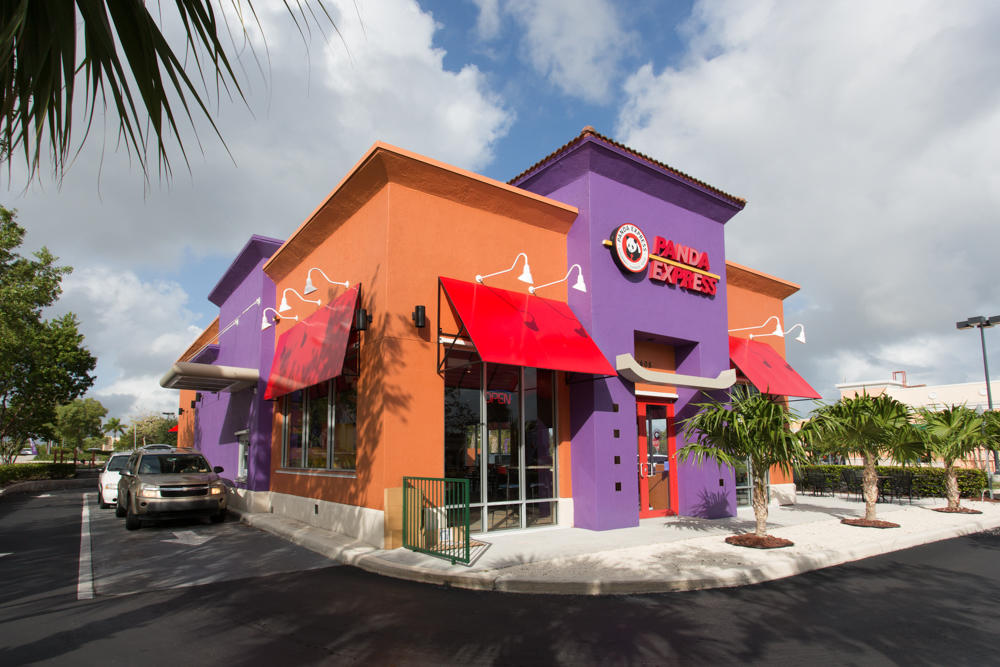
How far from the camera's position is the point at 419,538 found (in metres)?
9.07

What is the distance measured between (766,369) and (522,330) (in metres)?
8.72

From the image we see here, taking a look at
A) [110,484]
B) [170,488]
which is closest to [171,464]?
[170,488]

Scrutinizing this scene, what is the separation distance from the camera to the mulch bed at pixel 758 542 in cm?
912

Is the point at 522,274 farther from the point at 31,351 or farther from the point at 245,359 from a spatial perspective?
the point at 31,351

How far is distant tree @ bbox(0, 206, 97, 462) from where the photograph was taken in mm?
19141

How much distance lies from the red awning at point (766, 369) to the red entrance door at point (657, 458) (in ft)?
9.86

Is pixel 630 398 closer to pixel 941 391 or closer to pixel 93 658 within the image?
pixel 93 658

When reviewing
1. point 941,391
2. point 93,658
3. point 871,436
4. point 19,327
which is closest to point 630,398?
point 871,436

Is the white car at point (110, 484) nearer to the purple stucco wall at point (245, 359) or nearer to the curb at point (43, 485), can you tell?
the purple stucco wall at point (245, 359)

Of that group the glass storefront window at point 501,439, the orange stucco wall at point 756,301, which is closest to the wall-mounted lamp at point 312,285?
the glass storefront window at point 501,439

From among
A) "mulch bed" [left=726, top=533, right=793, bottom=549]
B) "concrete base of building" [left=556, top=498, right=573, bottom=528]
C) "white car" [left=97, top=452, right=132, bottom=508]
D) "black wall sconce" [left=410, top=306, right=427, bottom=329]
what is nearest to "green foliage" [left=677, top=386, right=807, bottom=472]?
"mulch bed" [left=726, top=533, right=793, bottom=549]

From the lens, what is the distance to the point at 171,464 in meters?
14.0

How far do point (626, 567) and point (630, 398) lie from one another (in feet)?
14.1

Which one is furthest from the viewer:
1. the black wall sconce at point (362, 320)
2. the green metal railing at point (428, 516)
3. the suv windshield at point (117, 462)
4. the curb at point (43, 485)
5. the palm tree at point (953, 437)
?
the curb at point (43, 485)
